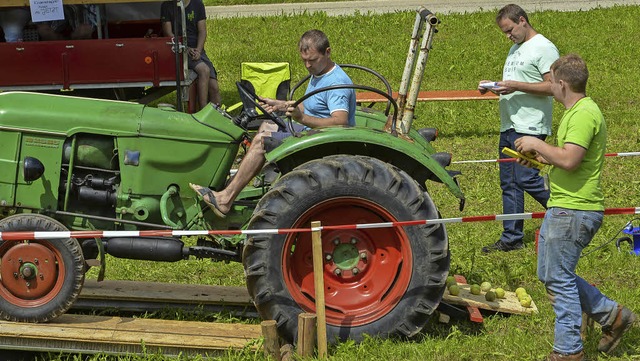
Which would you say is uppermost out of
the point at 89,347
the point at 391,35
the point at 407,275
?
the point at 391,35

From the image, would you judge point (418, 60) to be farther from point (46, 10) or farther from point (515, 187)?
point (46, 10)

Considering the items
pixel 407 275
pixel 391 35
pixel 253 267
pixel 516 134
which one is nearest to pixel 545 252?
pixel 407 275

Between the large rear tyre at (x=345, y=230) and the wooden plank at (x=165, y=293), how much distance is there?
80 cm

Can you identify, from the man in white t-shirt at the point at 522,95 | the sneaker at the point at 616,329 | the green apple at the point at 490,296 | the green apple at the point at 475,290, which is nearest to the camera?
the sneaker at the point at 616,329

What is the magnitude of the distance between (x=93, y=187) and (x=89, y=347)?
1028 mm

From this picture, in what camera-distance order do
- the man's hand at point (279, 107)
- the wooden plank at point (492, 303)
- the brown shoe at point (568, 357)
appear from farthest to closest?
the wooden plank at point (492, 303), the man's hand at point (279, 107), the brown shoe at point (568, 357)

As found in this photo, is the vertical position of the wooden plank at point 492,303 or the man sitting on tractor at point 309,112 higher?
the man sitting on tractor at point 309,112

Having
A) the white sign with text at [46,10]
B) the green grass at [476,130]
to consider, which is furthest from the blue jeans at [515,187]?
the white sign with text at [46,10]

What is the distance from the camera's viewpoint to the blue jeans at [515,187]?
307 inches

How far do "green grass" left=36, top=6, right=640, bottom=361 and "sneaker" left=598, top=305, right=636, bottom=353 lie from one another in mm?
76

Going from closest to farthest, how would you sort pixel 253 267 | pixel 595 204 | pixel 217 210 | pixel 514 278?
pixel 595 204, pixel 253 267, pixel 217 210, pixel 514 278

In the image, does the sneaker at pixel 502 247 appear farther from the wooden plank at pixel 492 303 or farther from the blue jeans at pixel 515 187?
the wooden plank at pixel 492 303

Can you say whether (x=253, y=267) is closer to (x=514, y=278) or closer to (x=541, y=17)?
(x=514, y=278)

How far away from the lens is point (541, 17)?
17078 mm
